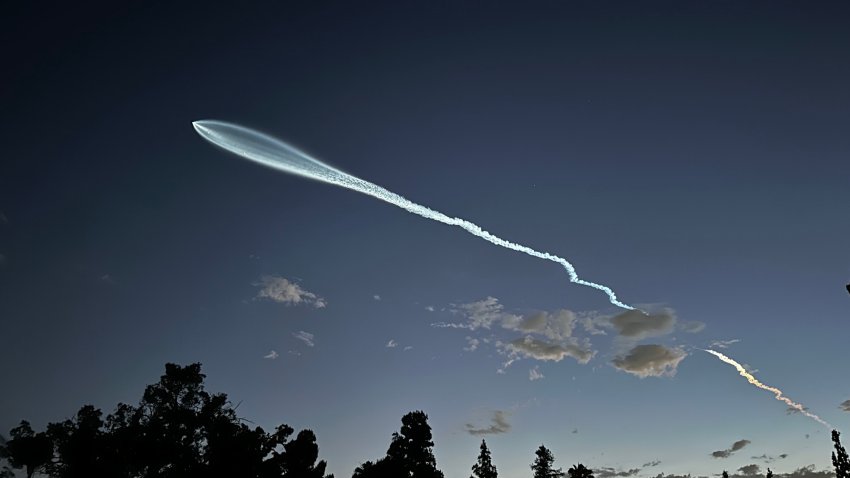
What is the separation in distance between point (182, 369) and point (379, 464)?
76.8ft

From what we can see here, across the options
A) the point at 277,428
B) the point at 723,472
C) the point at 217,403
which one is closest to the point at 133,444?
the point at 217,403

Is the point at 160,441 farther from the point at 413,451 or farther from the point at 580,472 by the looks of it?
the point at 580,472

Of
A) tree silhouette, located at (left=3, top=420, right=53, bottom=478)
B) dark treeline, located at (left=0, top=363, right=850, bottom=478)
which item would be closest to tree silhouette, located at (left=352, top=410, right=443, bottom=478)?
dark treeline, located at (left=0, top=363, right=850, bottom=478)

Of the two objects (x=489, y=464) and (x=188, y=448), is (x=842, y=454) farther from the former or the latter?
(x=188, y=448)

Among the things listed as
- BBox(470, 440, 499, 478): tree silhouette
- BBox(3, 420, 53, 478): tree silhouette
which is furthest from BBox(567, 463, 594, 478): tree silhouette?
BBox(3, 420, 53, 478): tree silhouette

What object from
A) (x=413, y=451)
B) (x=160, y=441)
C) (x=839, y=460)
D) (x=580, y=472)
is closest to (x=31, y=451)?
(x=160, y=441)

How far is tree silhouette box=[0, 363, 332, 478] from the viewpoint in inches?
1905

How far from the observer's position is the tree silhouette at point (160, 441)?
4838 centimetres

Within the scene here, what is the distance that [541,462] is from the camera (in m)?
97.3

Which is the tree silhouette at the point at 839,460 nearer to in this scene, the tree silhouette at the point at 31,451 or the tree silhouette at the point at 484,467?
the tree silhouette at the point at 484,467

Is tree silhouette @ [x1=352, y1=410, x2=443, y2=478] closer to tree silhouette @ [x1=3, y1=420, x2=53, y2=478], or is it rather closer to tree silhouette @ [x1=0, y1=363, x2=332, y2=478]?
tree silhouette @ [x1=0, y1=363, x2=332, y2=478]

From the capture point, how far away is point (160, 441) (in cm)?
5016

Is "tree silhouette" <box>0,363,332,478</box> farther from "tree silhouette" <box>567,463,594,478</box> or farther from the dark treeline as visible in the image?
"tree silhouette" <box>567,463,594,478</box>

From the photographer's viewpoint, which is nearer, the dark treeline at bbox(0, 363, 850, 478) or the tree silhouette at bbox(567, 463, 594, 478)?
the dark treeline at bbox(0, 363, 850, 478)
